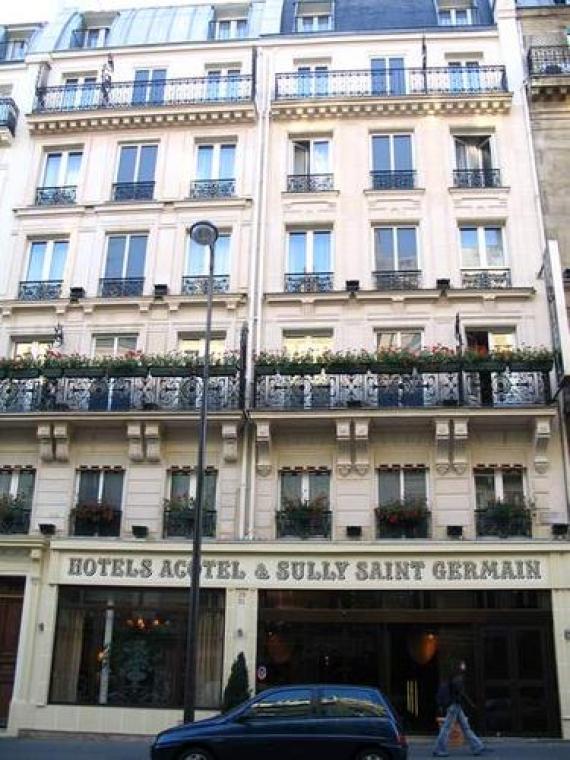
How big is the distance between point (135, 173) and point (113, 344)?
16.6 feet

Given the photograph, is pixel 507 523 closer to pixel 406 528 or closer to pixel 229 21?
pixel 406 528

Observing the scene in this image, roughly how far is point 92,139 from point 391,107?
814cm

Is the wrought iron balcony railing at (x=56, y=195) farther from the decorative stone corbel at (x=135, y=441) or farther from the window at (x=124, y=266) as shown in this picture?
the decorative stone corbel at (x=135, y=441)

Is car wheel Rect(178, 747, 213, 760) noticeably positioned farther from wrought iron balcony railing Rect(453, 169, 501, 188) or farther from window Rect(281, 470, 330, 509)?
wrought iron balcony railing Rect(453, 169, 501, 188)

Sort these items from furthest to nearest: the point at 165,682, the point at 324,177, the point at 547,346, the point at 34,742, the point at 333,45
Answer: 1. the point at 333,45
2. the point at 324,177
3. the point at 547,346
4. the point at 165,682
5. the point at 34,742

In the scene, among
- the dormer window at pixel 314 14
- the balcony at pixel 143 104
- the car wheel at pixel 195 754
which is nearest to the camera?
the car wheel at pixel 195 754

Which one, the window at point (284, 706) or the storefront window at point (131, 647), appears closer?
the window at point (284, 706)

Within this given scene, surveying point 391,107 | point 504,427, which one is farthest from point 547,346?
point 391,107

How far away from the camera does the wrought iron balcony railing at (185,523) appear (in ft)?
57.1

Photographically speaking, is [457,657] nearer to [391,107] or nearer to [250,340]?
[250,340]

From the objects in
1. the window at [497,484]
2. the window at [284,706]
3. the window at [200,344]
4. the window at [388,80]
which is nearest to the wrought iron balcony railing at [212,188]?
the window at [200,344]

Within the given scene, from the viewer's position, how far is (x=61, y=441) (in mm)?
17922

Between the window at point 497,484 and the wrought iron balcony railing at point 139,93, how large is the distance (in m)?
12.0

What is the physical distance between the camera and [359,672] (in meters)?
16.1
